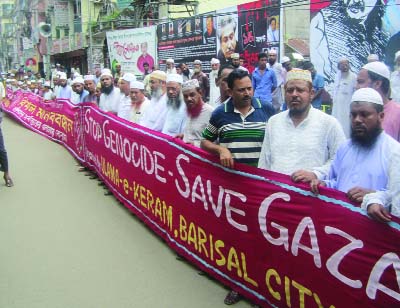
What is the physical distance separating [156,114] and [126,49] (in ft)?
47.5

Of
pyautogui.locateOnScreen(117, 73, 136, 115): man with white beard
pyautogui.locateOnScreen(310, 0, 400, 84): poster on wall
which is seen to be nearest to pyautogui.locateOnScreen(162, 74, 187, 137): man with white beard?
pyautogui.locateOnScreen(117, 73, 136, 115): man with white beard

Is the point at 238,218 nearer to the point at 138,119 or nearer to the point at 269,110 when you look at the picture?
the point at 269,110

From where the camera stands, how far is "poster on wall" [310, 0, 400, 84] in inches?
332

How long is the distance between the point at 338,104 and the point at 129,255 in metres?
4.48

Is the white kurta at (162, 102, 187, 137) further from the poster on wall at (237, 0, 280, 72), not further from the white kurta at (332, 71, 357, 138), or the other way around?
the poster on wall at (237, 0, 280, 72)

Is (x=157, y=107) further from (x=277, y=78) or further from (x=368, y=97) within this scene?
(x=277, y=78)

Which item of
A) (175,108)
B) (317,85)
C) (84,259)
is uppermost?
(317,85)

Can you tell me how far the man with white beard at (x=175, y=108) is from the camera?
5.36 meters

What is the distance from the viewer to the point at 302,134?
10.3 ft

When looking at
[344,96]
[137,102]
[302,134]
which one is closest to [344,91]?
[344,96]

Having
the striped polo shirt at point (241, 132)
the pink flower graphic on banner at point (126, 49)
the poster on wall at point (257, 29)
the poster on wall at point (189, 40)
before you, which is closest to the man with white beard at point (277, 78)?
the poster on wall at point (257, 29)

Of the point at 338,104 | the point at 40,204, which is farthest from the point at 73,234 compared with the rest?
the point at 338,104

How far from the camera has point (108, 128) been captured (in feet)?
22.0

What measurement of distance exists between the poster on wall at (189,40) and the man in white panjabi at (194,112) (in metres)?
9.55
